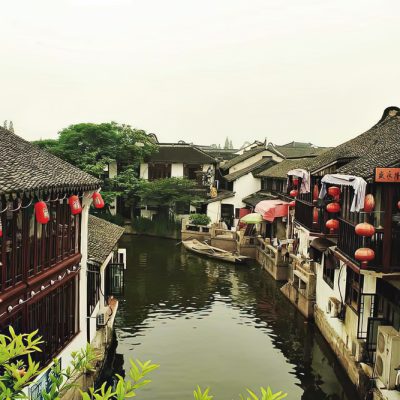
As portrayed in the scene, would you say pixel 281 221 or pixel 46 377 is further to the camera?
pixel 281 221

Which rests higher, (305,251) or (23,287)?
(23,287)

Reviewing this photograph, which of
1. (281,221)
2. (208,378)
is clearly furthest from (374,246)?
(281,221)

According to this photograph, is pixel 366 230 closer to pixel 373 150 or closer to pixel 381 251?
pixel 381 251

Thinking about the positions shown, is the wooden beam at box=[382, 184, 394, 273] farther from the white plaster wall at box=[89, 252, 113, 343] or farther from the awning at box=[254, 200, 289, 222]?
the awning at box=[254, 200, 289, 222]

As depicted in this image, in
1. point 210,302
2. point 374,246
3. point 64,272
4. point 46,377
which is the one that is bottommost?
point 210,302

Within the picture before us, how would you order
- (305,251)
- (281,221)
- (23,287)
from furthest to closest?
(281,221), (305,251), (23,287)

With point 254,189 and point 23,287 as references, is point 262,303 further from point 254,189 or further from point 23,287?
point 254,189

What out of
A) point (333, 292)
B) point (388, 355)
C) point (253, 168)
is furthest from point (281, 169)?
point (388, 355)

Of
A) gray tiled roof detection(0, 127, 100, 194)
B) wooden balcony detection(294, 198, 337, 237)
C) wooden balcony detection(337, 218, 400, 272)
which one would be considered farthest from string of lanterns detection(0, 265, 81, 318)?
wooden balcony detection(294, 198, 337, 237)

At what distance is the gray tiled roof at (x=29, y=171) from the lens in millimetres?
8844

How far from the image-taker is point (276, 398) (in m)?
3.80

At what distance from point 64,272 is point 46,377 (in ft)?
8.88

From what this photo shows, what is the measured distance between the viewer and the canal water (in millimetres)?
16531

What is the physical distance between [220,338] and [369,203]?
10513 millimetres
